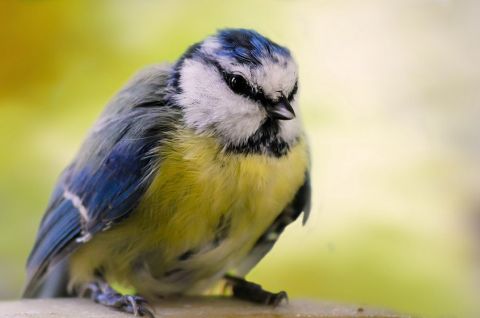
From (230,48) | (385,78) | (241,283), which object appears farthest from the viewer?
(385,78)

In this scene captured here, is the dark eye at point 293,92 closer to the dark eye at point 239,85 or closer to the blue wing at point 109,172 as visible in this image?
the dark eye at point 239,85

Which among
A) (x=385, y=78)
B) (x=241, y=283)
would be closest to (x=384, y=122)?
(x=385, y=78)

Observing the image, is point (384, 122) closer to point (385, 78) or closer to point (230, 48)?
point (385, 78)

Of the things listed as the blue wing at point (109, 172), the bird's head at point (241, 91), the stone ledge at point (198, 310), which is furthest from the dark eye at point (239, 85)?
the stone ledge at point (198, 310)

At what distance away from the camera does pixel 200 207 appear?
0.93 metres

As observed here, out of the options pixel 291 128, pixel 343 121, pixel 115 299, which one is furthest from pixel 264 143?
pixel 115 299

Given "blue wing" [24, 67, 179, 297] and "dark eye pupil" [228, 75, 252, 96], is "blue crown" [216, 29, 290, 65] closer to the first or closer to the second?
"dark eye pupil" [228, 75, 252, 96]

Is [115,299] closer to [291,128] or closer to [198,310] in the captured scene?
[198,310]

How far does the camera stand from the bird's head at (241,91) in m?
0.86

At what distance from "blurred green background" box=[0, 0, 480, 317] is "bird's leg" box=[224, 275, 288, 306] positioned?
22 millimetres

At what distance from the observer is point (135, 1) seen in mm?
1214

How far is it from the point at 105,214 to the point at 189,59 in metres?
0.23

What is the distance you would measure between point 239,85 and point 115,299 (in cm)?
32

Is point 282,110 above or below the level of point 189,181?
above
